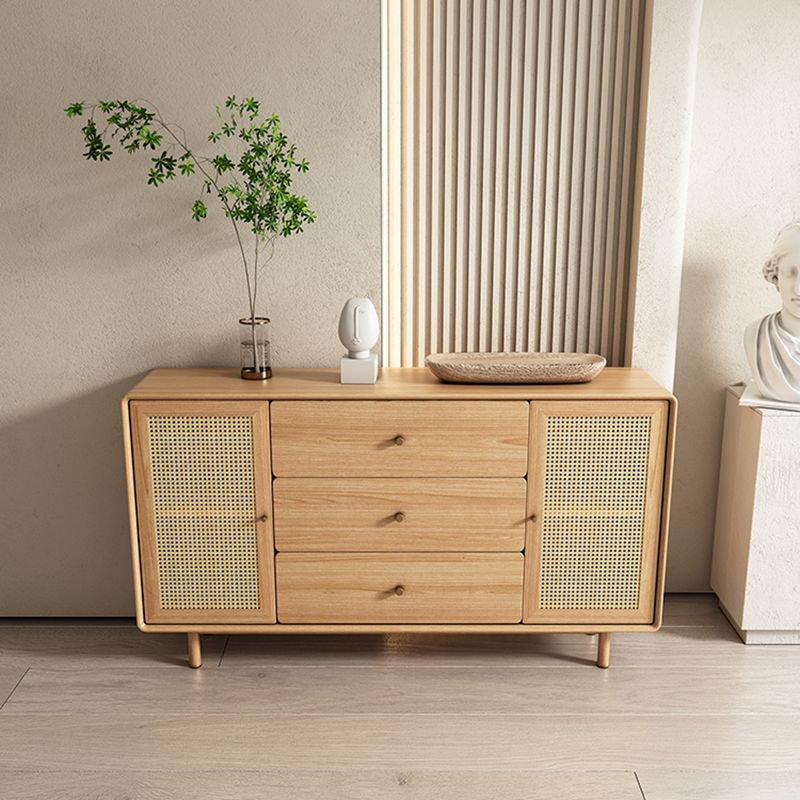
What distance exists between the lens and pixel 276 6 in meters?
2.49

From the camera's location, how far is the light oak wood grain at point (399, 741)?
2211mm

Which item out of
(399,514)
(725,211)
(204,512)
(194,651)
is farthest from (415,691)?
(725,211)

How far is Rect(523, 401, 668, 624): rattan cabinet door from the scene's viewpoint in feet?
7.88

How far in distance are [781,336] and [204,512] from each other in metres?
1.67

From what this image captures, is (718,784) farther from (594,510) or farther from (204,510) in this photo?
(204,510)

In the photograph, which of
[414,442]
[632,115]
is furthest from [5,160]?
[632,115]

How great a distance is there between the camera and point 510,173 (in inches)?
106

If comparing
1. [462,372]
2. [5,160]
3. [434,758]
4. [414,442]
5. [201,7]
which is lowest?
[434,758]

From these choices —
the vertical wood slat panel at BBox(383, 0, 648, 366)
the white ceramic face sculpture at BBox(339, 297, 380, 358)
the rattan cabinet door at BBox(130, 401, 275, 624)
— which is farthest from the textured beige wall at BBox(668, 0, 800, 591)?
the rattan cabinet door at BBox(130, 401, 275, 624)

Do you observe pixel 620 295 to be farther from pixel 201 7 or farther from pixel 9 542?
pixel 9 542

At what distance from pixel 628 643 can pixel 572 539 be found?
494mm

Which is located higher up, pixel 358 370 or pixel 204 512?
pixel 358 370

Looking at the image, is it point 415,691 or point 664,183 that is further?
point 664,183

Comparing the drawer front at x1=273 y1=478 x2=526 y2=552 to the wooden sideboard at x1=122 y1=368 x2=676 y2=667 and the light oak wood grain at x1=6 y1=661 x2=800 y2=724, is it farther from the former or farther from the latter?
the light oak wood grain at x1=6 y1=661 x2=800 y2=724
